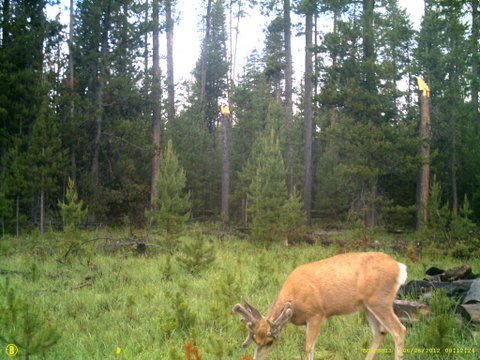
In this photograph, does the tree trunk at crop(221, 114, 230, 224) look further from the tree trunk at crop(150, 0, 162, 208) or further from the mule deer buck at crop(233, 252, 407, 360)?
the mule deer buck at crop(233, 252, 407, 360)

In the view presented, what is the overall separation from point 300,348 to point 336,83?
54.4 feet

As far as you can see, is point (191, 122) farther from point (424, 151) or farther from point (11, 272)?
point (11, 272)

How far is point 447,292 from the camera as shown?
6734 mm

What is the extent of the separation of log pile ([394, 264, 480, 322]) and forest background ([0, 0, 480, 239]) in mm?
5851

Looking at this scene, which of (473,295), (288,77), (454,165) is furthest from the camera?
(288,77)

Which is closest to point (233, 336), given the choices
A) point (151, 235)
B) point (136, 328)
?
point (136, 328)

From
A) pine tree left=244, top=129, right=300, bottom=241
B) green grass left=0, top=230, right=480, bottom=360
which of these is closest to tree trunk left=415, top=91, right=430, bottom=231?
pine tree left=244, top=129, right=300, bottom=241

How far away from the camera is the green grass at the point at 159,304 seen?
5410 millimetres

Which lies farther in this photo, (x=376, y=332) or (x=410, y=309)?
(x=410, y=309)

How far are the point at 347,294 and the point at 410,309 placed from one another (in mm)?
1683

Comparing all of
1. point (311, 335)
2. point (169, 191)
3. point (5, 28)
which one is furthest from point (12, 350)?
point (5, 28)

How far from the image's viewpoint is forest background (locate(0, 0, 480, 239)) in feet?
59.5

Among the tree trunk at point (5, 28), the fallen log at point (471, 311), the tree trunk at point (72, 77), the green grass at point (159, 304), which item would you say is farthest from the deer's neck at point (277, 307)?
the tree trunk at point (5, 28)

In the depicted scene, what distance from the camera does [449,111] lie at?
2330 cm
